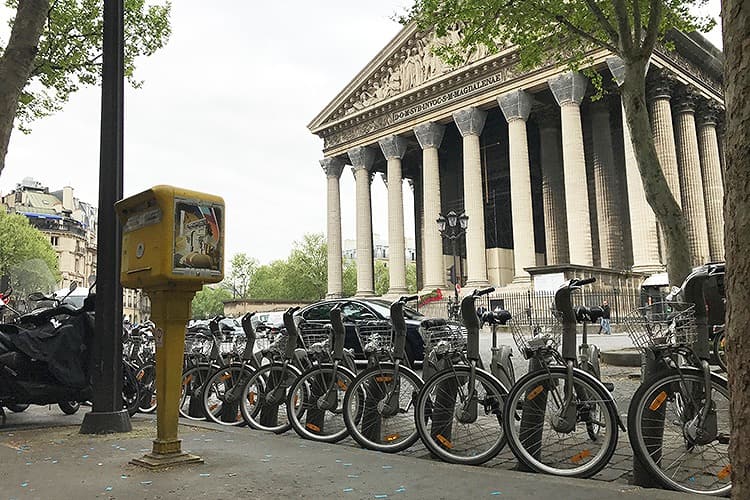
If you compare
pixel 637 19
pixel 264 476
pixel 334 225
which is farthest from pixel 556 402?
pixel 334 225

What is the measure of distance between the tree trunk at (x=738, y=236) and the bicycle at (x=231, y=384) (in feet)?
19.1

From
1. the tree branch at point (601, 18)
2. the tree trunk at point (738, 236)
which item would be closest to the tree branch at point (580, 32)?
the tree branch at point (601, 18)

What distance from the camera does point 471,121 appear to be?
37.1m

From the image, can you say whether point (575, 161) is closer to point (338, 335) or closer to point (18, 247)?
point (338, 335)

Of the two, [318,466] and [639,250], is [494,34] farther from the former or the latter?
[639,250]

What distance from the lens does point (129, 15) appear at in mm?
16406

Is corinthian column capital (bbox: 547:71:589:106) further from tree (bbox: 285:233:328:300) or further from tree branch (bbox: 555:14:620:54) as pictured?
tree (bbox: 285:233:328:300)

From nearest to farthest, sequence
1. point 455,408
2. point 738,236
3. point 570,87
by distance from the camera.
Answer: point 738,236, point 455,408, point 570,87

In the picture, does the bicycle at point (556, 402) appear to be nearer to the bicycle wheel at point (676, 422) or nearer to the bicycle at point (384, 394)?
the bicycle wheel at point (676, 422)

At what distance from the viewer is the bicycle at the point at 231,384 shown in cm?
736

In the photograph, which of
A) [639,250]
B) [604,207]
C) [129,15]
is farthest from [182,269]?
[604,207]

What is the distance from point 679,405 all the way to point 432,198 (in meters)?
35.4

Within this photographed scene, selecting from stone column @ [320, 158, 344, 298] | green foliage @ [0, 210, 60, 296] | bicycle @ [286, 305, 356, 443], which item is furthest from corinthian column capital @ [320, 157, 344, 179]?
bicycle @ [286, 305, 356, 443]

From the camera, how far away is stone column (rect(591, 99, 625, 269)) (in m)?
34.9
